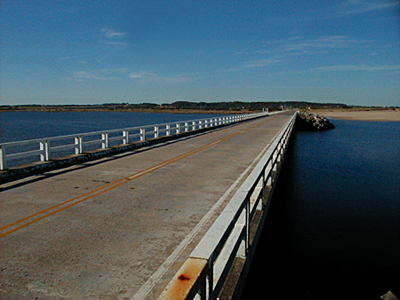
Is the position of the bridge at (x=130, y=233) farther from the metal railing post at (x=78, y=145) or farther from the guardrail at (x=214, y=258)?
the metal railing post at (x=78, y=145)

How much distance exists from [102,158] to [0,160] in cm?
568

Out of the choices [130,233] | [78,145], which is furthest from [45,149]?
[130,233]

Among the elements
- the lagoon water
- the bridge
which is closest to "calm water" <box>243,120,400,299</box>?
the lagoon water

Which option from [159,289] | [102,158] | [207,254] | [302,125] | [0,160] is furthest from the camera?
[302,125]

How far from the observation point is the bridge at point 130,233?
451 centimetres

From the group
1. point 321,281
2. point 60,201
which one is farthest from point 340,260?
point 60,201

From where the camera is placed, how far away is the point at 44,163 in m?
14.0

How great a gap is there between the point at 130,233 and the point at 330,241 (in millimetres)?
7053

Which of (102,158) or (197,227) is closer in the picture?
(197,227)

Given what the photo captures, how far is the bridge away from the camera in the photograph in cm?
451

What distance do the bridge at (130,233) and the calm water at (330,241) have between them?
1.81 m

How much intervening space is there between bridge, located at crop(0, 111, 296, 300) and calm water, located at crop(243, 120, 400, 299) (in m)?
1.81

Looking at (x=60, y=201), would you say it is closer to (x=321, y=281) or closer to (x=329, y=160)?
(x=321, y=281)

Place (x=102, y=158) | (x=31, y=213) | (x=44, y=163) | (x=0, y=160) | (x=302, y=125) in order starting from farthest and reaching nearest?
(x=302, y=125) → (x=102, y=158) → (x=44, y=163) → (x=0, y=160) → (x=31, y=213)
